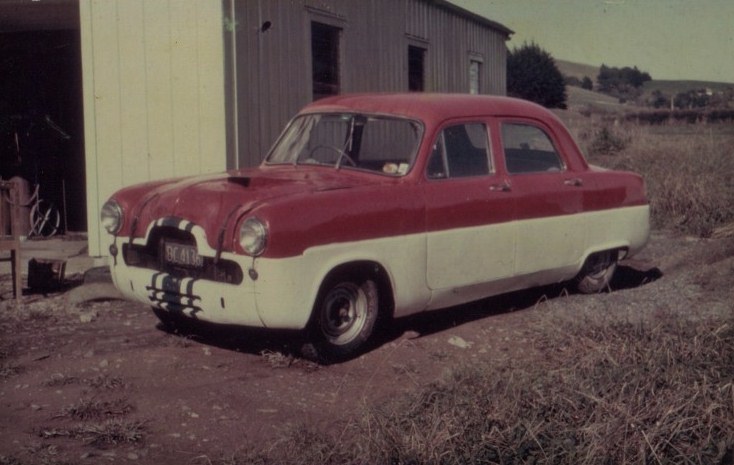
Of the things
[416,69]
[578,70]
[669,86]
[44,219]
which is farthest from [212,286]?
[578,70]

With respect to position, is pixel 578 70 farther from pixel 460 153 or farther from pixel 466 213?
pixel 466 213

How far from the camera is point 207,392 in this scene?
4.61 metres

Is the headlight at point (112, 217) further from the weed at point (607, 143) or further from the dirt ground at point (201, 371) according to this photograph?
the weed at point (607, 143)

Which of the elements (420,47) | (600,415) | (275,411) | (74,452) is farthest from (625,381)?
(420,47)

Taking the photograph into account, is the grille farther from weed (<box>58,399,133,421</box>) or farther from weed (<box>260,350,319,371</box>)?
weed (<box>58,399,133,421</box>)

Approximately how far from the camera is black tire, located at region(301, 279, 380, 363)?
5.04 meters

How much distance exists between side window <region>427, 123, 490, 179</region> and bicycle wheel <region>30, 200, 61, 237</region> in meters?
6.46

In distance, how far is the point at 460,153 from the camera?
5.90 metres

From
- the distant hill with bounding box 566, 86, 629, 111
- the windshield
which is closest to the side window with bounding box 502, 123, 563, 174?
the windshield

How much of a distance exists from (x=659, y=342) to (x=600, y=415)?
46.4 inches

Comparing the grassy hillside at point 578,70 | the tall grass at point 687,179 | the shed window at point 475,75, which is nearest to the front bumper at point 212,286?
the tall grass at point 687,179

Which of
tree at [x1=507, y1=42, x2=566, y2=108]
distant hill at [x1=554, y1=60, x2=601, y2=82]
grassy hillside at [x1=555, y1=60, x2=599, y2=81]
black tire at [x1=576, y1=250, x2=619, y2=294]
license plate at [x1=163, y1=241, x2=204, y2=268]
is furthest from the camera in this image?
grassy hillside at [x1=555, y1=60, x2=599, y2=81]

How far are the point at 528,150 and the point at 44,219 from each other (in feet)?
21.7

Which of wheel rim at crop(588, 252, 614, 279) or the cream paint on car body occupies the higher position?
the cream paint on car body
